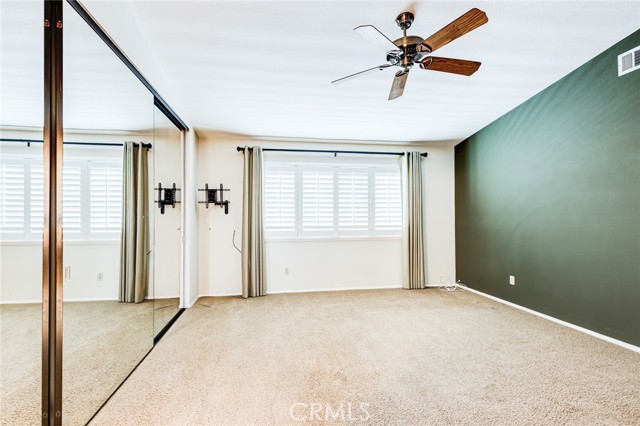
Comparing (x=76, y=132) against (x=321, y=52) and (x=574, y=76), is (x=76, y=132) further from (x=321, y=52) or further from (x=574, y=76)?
(x=574, y=76)

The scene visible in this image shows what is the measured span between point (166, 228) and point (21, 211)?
1965 mm

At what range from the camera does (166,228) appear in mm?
3086

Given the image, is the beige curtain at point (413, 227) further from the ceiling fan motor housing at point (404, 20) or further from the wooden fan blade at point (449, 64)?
the ceiling fan motor housing at point (404, 20)

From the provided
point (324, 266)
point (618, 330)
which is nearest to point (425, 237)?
point (324, 266)

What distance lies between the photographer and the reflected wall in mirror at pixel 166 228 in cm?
271

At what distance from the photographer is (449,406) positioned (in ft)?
5.75

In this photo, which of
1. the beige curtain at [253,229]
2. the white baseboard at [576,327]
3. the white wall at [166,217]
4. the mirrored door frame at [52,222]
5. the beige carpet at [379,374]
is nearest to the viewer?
the mirrored door frame at [52,222]

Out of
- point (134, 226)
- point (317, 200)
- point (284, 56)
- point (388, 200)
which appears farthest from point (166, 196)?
point (388, 200)

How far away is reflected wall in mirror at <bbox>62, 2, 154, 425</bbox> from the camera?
1470 mm

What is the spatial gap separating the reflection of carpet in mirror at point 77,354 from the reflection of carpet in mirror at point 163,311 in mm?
291

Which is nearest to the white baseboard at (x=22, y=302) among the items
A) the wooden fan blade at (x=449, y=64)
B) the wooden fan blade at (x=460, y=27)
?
the wooden fan blade at (x=460, y=27)

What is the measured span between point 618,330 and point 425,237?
101 inches

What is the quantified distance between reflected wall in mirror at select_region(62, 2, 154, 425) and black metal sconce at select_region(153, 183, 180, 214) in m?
0.52

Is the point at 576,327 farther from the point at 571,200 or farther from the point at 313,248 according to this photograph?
the point at 313,248
